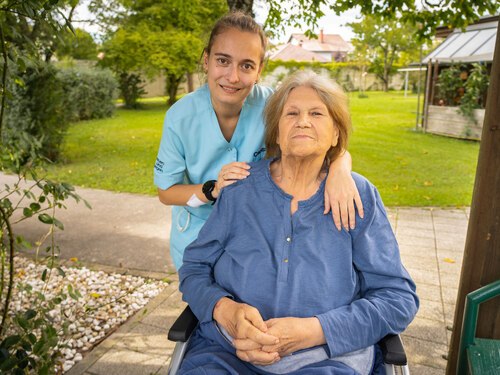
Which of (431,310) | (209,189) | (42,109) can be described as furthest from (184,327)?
(42,109)

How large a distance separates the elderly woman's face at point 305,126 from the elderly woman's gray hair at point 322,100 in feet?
0.08

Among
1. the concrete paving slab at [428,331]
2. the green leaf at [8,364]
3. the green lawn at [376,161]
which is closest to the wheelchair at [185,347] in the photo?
the green leaf at [8,364]

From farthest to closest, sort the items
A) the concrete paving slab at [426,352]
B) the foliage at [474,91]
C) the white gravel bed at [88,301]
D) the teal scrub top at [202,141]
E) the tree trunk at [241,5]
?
the foliage at [474,91] → the tree trunk at [241,5] → the white gravel bed at [88,301] → the concrete paving slab at [426,352] → the teal scrub top at [202,141]

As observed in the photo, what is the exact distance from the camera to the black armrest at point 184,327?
1.75m

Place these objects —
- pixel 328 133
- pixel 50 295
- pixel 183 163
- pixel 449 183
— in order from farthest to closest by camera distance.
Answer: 1. pixel 449 183
2. pixel 50 295
3. pixel 183 163
4. pixel 328 133

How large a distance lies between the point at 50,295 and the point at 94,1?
384 inches

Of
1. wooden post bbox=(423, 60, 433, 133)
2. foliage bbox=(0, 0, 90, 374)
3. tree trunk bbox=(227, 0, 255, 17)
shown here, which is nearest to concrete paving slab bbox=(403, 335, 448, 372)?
foliage bbox=(0, 0, 90, 374)

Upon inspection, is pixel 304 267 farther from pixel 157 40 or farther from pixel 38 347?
pixel 157 40

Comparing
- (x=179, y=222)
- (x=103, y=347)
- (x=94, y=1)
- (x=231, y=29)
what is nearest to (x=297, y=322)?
(x=179, y=222)

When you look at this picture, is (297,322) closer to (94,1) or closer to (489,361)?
(489,361)

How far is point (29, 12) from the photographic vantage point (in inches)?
71.0

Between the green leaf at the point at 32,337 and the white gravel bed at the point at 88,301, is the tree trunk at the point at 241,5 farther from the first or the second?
the green leaf at the point at 32,337

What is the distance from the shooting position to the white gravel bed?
10.4ft

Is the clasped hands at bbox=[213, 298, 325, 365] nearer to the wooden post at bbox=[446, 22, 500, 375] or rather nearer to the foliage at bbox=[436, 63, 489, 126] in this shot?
the wooden post at bbox=[446, 22, 500, 375]
